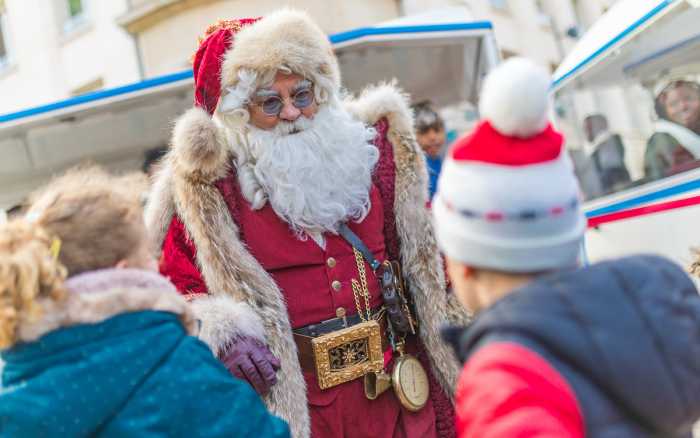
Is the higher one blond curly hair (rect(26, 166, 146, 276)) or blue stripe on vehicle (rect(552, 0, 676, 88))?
blue stripe on vehicle (rect(552, 0, 676, 88))

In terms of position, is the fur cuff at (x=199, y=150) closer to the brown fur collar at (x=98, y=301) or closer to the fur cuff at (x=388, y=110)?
the fur cuff at (x=388, y=110)

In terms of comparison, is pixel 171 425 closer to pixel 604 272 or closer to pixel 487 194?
pixel 487 194

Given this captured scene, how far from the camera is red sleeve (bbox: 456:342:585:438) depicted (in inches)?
58.6

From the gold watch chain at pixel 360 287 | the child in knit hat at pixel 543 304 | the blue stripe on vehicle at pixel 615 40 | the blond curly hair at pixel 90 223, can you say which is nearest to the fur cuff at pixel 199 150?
the gold watch chain at pixel 360 287

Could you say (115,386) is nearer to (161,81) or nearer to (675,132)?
(675,132)

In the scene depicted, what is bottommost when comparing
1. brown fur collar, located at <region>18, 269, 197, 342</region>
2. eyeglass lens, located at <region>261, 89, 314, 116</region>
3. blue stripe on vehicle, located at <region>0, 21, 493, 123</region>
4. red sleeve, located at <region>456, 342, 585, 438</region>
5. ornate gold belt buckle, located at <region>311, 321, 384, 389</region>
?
ornate gold belt buckle, located at <region>311, 321, 384, 389</region>

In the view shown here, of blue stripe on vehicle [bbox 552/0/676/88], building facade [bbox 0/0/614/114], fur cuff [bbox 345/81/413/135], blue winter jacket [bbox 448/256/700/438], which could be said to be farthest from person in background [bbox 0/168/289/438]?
building facade [bbox 0/0/614/114]

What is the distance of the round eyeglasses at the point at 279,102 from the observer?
324 cm

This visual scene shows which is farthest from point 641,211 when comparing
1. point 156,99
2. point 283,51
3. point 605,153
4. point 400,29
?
point 156,99

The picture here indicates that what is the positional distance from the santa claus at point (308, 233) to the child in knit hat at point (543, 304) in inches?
48.8

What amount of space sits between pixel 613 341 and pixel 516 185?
1.22 feet

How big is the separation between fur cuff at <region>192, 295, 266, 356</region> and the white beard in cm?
38

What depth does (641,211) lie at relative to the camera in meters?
5.05

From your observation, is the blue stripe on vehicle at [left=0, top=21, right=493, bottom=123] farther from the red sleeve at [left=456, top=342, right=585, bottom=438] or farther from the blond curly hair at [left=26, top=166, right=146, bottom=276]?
the red sleeve at [left=456, top=342, right=585, bottom=438]
